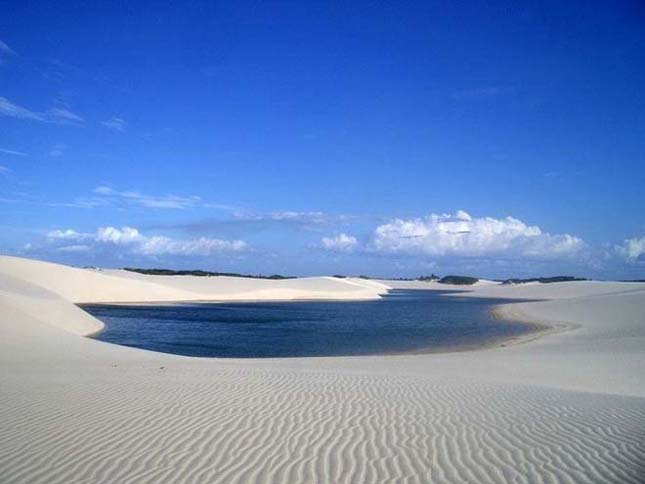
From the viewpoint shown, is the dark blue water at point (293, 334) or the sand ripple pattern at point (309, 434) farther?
the dark blue water at point (293, 334)

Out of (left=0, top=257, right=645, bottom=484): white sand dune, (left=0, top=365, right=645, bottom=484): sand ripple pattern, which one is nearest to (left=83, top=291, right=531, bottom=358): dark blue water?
(left=0, top=257, right=645, bottom=484): white sand dune

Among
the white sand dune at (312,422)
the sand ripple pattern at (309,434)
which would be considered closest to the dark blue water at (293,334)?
the white sand dune at (312,422)

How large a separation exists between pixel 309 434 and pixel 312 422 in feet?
2.26

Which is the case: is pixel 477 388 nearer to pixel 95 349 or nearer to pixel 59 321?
pixel 95 349

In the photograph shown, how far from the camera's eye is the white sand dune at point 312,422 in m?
5.73

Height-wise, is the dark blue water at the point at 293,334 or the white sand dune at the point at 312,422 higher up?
the white sand dune at the point at 312,422

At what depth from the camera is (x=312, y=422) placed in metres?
7.82

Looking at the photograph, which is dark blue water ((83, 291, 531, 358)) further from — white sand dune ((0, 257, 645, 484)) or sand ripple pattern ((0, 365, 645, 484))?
sand ripple pattern ((0, 365, 645, 484))

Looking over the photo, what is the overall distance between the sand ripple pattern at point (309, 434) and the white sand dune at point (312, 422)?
1.1 inches

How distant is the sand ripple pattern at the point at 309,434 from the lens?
18.5 feet

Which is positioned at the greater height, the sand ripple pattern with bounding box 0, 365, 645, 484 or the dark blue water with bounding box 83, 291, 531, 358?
the sand ripple pattern with bounding box 0, 365, 645, 484

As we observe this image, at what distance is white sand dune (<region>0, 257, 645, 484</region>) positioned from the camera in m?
5.73

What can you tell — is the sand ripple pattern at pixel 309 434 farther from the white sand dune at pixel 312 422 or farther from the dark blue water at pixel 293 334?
the dark blue water at pixel 293 334

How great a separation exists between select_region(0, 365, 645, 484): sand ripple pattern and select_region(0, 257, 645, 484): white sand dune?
0.09 feet
